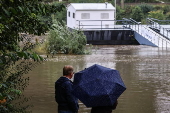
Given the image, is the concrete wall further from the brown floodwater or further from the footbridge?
the brown floodwater

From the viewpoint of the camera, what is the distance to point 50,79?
16453 mm

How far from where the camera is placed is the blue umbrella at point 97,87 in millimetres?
6590

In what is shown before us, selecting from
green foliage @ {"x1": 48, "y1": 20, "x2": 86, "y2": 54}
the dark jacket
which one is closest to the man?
the dark jacket

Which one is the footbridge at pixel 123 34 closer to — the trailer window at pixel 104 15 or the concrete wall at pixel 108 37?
the concrete wall at pixel 108 37

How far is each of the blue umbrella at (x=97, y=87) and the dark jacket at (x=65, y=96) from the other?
140 millimetres

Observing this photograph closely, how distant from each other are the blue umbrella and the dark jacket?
14 cm

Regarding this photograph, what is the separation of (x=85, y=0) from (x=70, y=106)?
52.3 meters

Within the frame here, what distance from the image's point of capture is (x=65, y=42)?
28.0 meters

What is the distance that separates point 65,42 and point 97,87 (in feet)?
70.2

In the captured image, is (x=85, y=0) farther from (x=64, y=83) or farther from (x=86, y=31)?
(x=64, y=83)

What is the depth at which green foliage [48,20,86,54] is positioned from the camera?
1097 inches

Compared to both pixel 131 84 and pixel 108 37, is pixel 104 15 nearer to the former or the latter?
pixel 108 37

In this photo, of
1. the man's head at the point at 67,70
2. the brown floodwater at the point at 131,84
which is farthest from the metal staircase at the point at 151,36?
the man's head at the point at 67,70

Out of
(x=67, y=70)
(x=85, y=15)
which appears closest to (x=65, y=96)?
(x=67, y=70)
